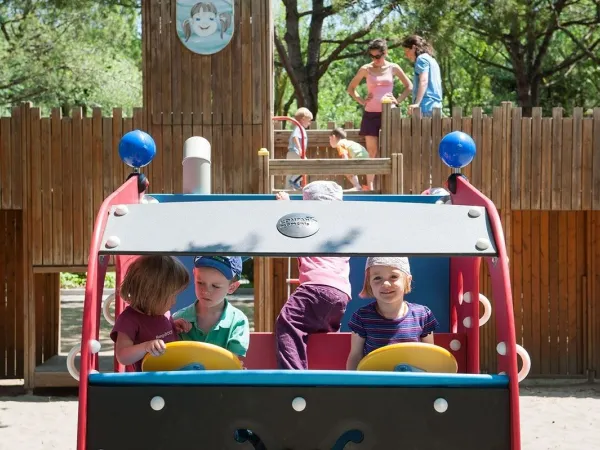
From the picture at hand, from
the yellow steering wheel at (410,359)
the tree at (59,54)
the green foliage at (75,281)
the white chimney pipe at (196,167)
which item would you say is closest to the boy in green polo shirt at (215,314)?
the yellow steering wheel at (410,359)

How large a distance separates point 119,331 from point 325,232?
1021 millimetres

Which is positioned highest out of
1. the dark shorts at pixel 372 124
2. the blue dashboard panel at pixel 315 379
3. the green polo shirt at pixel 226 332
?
the dark shorts at pixel 372 124

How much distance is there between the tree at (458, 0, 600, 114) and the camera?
18.9 meters

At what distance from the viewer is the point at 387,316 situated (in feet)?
15.5

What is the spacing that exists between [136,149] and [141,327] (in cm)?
120

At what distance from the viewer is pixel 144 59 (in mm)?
10336

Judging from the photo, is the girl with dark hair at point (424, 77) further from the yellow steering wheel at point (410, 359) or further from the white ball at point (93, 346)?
the white ball at point (93, 346)

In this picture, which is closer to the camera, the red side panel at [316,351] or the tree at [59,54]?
the red side panel at [316,351]

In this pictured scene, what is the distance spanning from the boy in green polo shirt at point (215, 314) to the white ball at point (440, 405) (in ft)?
3.50

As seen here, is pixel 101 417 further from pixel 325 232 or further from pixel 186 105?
pixel 186 105

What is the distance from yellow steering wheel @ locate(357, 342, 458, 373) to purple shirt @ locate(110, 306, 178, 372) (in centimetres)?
89

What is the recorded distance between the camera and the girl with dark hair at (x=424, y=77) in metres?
10.6

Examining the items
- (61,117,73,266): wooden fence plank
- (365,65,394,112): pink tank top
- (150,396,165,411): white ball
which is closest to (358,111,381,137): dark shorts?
(365,65,394,112): pink tank top

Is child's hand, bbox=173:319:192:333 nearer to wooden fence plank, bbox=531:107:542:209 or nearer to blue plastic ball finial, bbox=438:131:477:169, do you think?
blue plastic ball finial, bbox=438:131:477:169
